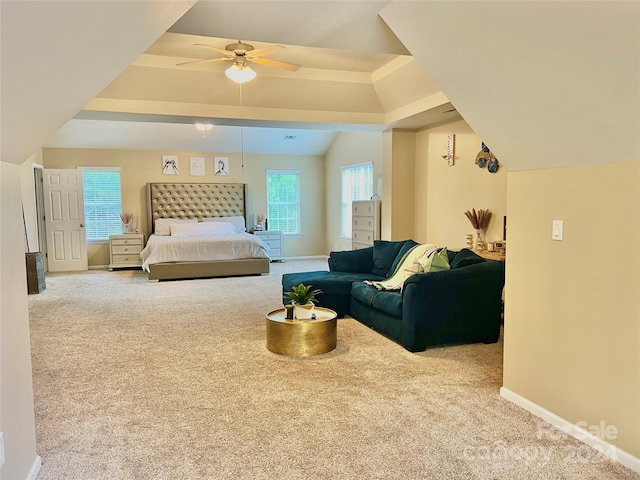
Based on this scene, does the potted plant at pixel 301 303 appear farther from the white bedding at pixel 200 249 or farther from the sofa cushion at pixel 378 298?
the white bedding at pixel 200 249

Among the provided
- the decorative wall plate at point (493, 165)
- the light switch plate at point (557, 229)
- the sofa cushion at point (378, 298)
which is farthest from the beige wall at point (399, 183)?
the light switch plate at point (557, 229)

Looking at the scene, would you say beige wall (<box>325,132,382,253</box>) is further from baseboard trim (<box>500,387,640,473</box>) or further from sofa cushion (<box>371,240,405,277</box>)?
baseboard trim (<box>500,387,640,473</box>)

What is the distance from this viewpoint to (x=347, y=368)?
129 inches

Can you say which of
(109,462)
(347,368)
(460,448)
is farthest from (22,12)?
(347,368)

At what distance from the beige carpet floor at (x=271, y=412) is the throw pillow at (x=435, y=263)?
2.28 ft

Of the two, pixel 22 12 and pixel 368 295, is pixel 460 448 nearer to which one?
pixel 368 295

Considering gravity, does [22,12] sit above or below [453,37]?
below

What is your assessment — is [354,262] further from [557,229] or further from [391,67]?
[557,229]

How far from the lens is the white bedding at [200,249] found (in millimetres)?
7318

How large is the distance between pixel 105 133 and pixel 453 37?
7.69 m

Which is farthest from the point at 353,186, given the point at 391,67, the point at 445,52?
the point at 445,52

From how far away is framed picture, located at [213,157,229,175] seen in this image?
9.40 m

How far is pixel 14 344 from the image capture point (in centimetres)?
185

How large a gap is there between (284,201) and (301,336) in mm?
6723
